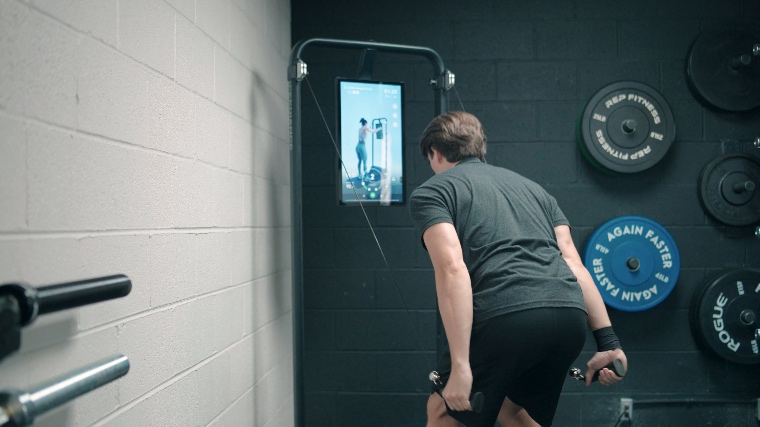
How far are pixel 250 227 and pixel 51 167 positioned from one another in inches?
53.6

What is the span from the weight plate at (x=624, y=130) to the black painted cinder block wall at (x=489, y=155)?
131mm

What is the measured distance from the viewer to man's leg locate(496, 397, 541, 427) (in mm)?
2301

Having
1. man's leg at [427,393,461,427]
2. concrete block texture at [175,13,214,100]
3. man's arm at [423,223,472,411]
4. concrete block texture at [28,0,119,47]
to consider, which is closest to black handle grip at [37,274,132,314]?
concrete block texture at [28,0,119,47]

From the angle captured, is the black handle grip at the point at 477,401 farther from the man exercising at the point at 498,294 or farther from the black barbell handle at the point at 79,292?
the black barbell handle at the point at 79,292

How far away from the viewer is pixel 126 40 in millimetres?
1511

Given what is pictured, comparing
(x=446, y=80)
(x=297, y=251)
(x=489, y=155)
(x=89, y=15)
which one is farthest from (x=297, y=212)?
(x=89, y=15)

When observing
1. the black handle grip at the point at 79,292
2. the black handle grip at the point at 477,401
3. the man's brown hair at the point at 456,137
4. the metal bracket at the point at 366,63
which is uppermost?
the metal bracket at the point at 366,63

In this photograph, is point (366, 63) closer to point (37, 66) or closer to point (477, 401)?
point (477, 401)

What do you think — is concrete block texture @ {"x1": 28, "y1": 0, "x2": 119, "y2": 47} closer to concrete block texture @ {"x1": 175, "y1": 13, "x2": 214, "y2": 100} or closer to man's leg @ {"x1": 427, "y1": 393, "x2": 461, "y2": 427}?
concrete block texture @ {"x1": 175, "y1": 13, "x2": 214, "y2": 100}

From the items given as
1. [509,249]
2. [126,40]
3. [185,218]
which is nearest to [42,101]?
[126,40]

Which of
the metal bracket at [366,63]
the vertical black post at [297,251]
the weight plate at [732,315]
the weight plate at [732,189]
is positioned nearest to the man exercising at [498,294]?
the vertical black post at [297,251]

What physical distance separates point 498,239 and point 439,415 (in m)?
0.60

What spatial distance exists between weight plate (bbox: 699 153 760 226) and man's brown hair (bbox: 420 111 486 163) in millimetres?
1627

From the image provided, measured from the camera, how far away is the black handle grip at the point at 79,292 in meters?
0.98
